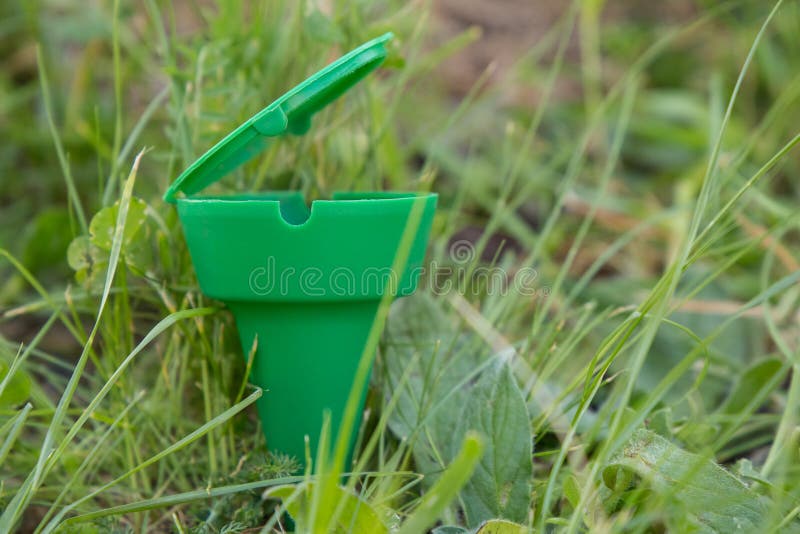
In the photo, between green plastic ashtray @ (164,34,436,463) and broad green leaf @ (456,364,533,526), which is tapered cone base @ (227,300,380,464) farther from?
broad green leaf @ (456,364,533,526)

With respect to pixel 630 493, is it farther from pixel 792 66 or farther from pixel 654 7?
pixel 654 7

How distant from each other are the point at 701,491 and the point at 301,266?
1.09ft

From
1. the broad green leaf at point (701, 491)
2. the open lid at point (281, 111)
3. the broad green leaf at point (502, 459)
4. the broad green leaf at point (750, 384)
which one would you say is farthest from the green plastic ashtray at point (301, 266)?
the broad green leaf at point (750, 384)

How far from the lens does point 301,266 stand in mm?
573

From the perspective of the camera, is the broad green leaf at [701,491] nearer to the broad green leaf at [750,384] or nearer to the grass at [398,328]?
the grass at [398,328]

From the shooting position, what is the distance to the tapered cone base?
61 centimetres

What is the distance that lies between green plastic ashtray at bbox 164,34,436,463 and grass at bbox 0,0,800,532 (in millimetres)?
43

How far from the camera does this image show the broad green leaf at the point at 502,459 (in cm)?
61

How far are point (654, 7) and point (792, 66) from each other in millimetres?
429

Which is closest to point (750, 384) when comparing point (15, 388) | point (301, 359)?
point (301, 359)

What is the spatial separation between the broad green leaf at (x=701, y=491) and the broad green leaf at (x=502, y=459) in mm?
76

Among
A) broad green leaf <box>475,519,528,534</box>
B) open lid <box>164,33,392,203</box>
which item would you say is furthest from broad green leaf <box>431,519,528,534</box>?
open lid <box>164,33,392,203</box>

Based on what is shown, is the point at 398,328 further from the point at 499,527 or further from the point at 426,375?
the point at 499,527

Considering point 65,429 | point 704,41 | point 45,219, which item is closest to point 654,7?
point 704,41
